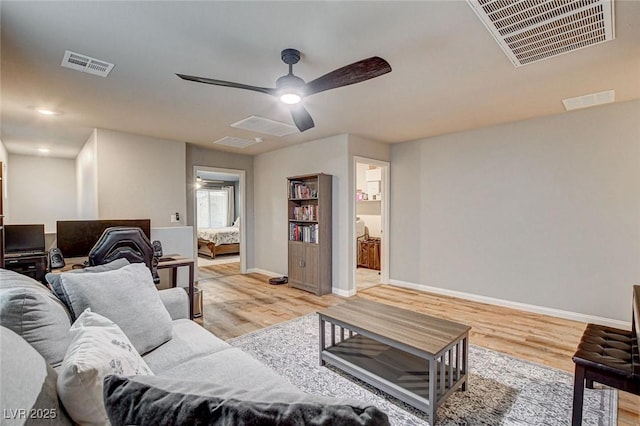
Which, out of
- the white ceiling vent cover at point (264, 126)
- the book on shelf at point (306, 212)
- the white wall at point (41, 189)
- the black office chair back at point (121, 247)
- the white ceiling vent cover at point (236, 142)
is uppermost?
the white ceiling vent cover at point (236, 142)

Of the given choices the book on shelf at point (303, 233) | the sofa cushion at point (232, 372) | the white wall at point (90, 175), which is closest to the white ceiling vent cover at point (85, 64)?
the white wall at point (90, 175)

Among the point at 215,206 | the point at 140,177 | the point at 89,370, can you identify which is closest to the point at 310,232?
the point at 140,177

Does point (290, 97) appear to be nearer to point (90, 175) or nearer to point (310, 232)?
point (310, 232)

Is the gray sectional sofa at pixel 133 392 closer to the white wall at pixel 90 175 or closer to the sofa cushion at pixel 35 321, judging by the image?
the sofa cushion at pixel 35 321

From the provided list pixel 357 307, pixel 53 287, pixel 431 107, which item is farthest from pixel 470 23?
pixel 53 287

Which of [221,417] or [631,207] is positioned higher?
[631,207]

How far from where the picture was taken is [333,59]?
2254 millimetres

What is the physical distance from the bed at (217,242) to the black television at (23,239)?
412cm

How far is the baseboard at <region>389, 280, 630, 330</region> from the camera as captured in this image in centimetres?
326

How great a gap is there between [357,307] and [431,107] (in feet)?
7.56

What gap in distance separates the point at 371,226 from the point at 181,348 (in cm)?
595

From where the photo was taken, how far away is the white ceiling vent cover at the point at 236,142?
15.9 feet

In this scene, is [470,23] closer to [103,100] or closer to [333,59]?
[333,59]

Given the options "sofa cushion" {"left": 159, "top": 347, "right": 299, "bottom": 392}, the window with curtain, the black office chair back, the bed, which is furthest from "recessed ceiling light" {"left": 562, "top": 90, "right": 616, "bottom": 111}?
the window with curtain
